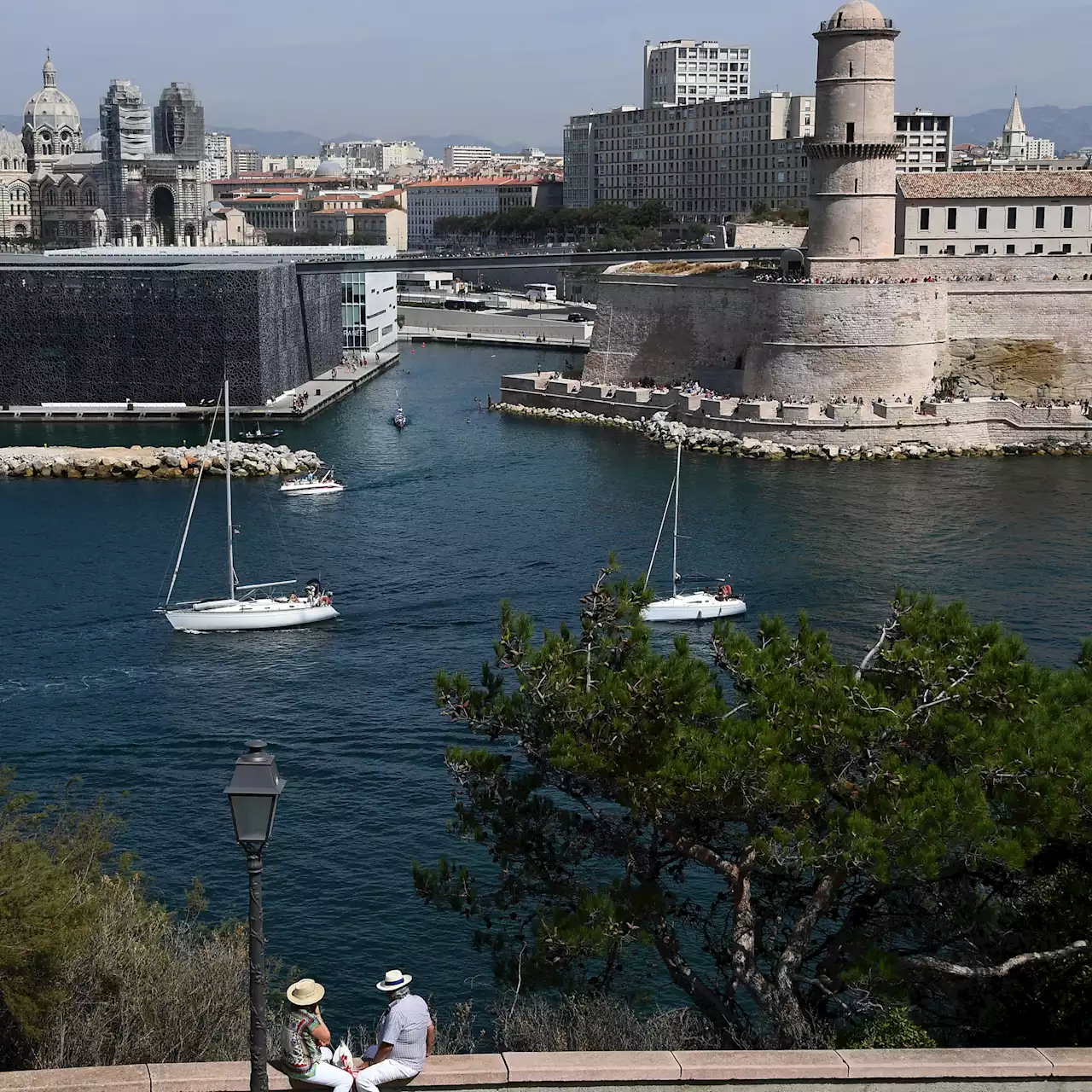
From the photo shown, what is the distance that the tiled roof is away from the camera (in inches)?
1495

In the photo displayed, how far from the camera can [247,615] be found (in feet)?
67.7

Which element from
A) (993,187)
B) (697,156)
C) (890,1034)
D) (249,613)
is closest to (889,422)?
(993,187)

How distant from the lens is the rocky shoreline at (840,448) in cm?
3359

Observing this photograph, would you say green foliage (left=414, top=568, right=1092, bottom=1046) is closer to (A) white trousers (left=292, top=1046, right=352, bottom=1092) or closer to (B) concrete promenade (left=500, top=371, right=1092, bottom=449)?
(A) white trousers (left=292, top=1046, right=352, bottom=1092)

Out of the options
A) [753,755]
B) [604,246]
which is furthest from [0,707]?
[604,246]

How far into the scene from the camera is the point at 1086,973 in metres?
7.40

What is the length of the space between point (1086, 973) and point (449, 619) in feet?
45.1

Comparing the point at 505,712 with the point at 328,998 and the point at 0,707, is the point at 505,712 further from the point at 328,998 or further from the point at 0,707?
the point at 0,707

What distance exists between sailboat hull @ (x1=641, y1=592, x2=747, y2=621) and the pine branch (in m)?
13.1

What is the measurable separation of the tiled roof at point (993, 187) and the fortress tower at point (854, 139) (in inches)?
120

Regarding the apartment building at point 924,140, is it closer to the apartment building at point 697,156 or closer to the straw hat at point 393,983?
the apartment building at point 697,156

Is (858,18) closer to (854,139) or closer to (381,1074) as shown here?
(854,139)

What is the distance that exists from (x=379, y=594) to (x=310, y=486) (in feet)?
26.5

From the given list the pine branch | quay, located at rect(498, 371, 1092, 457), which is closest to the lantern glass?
the pine branch
